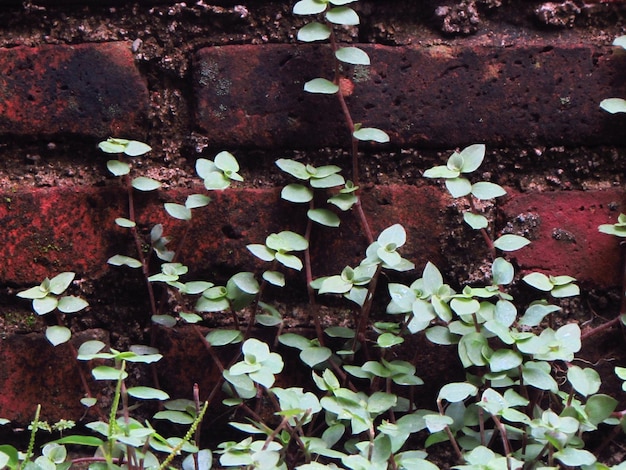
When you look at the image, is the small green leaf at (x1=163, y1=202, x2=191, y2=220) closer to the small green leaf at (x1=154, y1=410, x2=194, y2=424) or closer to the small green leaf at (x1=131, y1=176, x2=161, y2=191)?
the small green leaf at (x1=131, y1=176, x2=161, y2=191)

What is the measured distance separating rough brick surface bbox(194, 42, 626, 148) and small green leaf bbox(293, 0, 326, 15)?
55 mm

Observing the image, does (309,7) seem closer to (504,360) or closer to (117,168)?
(117,168)

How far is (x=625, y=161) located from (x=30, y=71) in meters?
0.63

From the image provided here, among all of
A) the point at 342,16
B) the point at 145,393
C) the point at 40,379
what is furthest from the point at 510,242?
the point at 40,379

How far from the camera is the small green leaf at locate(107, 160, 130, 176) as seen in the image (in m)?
0.71

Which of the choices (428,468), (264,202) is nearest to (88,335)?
(264,202)

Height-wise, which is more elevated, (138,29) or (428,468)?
(138,29)

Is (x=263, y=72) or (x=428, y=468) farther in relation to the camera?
(x=263, y=72)

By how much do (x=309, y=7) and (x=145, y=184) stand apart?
241 mm

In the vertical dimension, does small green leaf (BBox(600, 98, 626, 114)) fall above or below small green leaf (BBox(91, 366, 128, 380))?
above

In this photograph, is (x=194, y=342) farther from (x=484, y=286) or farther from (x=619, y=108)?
(x=619, y=108)

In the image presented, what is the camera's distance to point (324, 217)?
0.71m

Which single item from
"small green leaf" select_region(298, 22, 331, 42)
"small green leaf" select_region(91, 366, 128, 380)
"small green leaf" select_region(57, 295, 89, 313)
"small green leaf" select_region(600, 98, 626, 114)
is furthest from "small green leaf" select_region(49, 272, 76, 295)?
"small green leaf" select_region(600, 98, 626, 114)

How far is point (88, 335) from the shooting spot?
730 millimetres
